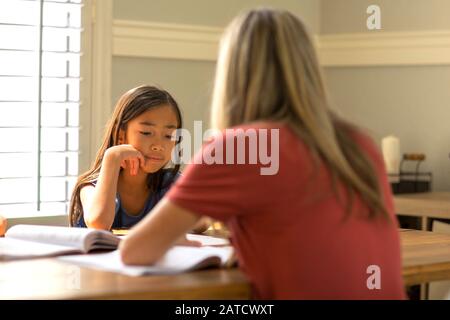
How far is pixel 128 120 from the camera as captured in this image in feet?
8.71

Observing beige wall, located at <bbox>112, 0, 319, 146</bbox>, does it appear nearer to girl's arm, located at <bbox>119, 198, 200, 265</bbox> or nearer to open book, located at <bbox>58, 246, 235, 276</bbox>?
open book, located at <bbox>58, 246, 235, 276</bbox>

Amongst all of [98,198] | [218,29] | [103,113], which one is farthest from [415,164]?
[98,198]

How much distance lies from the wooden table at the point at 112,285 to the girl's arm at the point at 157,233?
0.05 meters

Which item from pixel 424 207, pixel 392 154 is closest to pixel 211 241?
pixel 424 207

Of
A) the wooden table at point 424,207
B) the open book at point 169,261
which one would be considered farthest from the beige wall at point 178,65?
the open book at point 169,261

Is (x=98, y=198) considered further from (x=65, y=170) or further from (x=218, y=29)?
(x=218, y=29)

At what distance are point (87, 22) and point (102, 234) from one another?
1858mm

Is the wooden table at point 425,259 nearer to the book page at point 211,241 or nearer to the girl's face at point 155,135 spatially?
the book page at point 211,241

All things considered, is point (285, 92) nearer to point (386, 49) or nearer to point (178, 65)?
point (178, 65)

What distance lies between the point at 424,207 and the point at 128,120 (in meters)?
1.30

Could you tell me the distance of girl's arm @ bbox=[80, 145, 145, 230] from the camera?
2336 millimetres

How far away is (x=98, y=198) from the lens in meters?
2.36

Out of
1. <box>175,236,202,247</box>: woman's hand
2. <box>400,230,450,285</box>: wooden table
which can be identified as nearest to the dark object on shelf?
<box>400,230,450,285</box>: wooden table

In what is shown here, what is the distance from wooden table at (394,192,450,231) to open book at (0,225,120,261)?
177 centimetres
